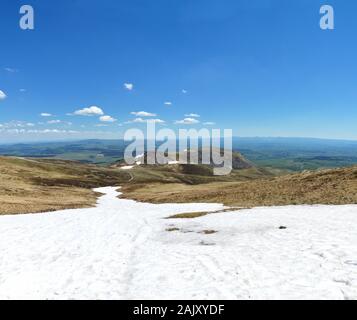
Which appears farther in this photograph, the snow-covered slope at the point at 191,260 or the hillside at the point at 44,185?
the hillside at the point at 44,185

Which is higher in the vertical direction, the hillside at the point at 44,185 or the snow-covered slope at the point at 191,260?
the snow-covered slope at the point at 191,260

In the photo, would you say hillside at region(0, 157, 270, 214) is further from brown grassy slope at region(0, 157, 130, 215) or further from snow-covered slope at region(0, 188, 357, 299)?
snow-covered slope at region(0, 188, 357, 299)

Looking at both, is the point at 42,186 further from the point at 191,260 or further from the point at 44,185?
the point at 191,260

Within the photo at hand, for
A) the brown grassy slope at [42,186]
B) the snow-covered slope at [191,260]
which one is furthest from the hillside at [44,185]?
the snow-covered slope at [191,260]

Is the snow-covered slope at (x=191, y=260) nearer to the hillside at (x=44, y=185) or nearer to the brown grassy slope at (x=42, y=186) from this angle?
the hillside at (x=44, y=185)
